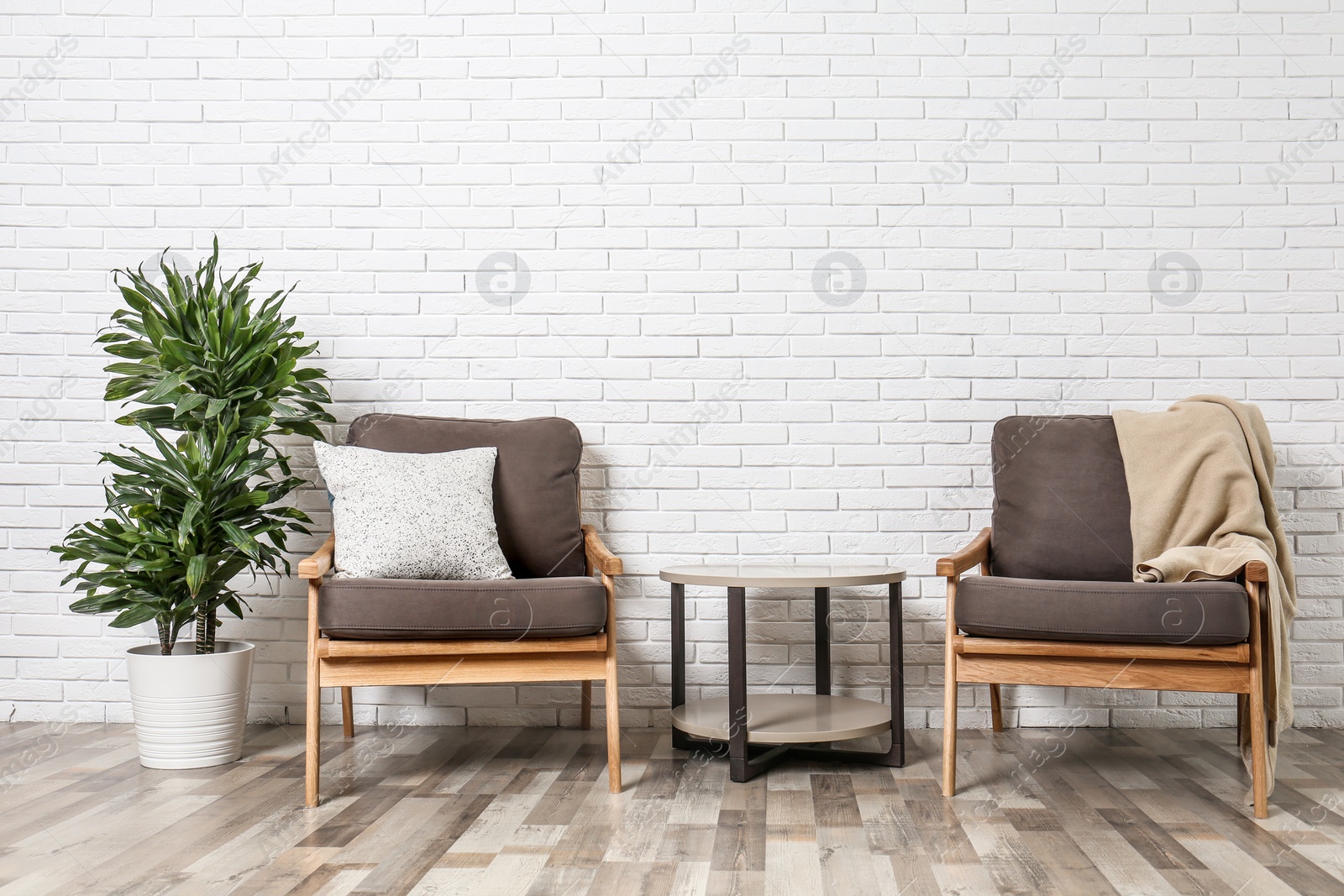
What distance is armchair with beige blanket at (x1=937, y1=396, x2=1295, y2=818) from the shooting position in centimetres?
225

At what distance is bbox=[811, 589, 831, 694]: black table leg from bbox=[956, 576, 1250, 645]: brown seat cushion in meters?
0.68

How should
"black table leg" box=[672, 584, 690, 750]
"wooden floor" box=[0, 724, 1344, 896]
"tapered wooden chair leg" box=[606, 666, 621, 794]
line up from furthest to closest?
"black table leg" box=[672, 584, 690, 750] → "tapered wooden chair leg" box=[606, 666, 621, 794] → "wooden floor" box=[0, 724, 1344, 896]

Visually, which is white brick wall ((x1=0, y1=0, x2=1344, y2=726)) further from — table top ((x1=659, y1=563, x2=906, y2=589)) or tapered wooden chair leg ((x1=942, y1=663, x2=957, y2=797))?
tapered wooden chair leg ((x1=942, y1=663, x2=957, y2=797))

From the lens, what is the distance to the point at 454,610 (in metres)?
2.33

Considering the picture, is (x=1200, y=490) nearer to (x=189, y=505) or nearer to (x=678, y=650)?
(x=678, y=650)

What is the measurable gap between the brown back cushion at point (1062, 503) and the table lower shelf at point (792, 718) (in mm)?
603

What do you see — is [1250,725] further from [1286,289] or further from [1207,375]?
[1286,289]

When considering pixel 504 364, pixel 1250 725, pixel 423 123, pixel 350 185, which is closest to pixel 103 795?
pixel 504 364

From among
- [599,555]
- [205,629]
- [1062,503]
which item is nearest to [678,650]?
[599,555]

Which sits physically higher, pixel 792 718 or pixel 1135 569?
A: pixel 1135 569

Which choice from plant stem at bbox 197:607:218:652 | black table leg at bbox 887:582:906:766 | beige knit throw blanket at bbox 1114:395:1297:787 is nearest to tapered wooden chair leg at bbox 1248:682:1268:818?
beige knit throw blanket at bbox 1114:395:1297:787

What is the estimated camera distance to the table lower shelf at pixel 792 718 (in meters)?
2.52

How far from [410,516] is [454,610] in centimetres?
40

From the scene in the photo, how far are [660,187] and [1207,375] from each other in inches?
74.7
